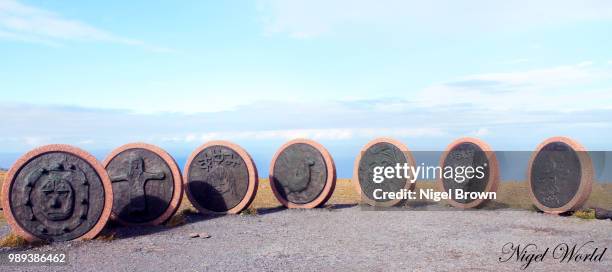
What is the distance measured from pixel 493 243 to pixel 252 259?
4357 millimetres

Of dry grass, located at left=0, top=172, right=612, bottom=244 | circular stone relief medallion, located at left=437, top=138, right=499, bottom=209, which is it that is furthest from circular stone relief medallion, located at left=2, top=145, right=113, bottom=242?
circular stone relief medallion, located at left=437, top=138, right=499, bottom=209

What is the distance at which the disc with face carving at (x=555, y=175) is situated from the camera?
1172 cm

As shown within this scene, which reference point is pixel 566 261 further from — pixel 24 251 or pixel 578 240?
pixel 24 251

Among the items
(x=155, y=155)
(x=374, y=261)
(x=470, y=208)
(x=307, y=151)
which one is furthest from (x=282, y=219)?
(x=470, y=208)

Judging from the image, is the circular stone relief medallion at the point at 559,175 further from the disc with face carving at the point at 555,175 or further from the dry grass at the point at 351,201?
the dry grass at the point at 351,201

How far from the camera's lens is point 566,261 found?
780cm

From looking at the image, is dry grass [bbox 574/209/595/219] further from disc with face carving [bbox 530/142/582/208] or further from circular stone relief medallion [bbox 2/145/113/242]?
circular stone relief medallion [bbox 2/145/113/242]

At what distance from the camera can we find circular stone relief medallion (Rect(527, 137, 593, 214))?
1152 centimetres

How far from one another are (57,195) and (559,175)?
10.9 metres

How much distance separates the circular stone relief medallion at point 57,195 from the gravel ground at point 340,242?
379 millimetres

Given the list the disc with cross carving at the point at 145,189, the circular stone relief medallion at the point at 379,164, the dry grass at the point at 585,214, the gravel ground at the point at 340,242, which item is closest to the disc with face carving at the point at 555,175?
the dry grass at the point at 585,214

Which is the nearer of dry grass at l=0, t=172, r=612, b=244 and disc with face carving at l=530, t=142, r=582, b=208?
dry grass at l=0, t=172, r=612, b=244

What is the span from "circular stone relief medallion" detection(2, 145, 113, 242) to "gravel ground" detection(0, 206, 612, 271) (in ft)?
1.24

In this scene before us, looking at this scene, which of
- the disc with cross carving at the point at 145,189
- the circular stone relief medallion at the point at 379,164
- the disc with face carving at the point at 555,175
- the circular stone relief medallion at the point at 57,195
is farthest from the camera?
the circular stone relief medallion at the point at 379,164
